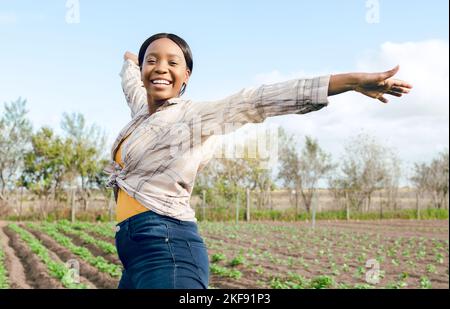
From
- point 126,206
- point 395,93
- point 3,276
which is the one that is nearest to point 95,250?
point 3,276

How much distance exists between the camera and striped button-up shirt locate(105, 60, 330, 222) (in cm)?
152

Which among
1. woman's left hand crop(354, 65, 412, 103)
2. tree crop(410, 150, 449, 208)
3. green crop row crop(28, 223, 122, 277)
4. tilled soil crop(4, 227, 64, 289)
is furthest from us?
tree crop(410, 150, 449, 208)

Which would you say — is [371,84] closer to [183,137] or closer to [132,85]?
[183,137]

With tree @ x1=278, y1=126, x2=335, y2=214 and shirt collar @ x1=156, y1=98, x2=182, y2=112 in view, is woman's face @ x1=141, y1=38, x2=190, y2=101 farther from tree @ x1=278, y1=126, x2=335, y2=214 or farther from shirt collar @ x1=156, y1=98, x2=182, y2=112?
tree @ x1=278, y1=126, x2=335, y2=214

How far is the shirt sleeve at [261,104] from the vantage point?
58.7 inches

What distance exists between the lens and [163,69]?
1.75 m

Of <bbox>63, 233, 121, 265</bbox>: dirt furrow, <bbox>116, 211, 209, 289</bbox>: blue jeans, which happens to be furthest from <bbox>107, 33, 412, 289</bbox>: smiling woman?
<bbox>63, 233, 121, 265</bbox>: dirt furrow

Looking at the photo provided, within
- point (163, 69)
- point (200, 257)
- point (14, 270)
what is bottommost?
point (14, 270)

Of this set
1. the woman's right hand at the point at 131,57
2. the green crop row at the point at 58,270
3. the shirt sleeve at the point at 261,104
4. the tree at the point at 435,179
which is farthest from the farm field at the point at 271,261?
the tree at the point at 435,179

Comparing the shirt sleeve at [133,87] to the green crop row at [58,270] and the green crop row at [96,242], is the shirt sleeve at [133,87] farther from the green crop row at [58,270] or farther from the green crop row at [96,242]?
the green crop row at [96,242]

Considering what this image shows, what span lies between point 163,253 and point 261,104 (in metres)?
0.50

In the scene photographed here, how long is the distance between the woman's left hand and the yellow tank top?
71 cm
